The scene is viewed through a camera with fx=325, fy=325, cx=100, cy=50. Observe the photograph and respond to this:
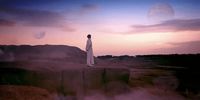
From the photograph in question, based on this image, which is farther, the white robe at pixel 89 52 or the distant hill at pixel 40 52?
the distant hill at pixel 40 52

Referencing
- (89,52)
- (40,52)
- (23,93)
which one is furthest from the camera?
(40,52)

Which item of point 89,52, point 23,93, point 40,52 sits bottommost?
point 23,93

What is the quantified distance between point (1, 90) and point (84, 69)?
4.00 metres

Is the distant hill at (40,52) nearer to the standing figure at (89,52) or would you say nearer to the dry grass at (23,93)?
the standing figure at (89,52)

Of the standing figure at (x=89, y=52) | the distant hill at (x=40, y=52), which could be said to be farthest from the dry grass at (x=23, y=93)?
the distant hill at (x=40, y=52)

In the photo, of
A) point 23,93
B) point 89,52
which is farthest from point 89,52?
point 23,93

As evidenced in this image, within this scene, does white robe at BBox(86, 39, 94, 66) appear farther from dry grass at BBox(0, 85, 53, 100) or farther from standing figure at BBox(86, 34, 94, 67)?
dry grass at BBox(0, 85, 53, 100)

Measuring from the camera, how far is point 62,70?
1359 centimetres

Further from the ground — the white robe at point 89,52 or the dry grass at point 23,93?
the white robe at point 89,52

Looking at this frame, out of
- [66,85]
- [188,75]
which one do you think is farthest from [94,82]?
[188,75]

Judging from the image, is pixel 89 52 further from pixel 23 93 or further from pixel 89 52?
pixel 23 93

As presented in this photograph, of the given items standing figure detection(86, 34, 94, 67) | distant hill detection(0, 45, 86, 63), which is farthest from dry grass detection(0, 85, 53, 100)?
distant hill detection(0, 45, 86, 63)

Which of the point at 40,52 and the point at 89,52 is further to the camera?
the point at 40,52

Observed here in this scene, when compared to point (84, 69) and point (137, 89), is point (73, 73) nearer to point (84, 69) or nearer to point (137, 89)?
point (84, 69)
